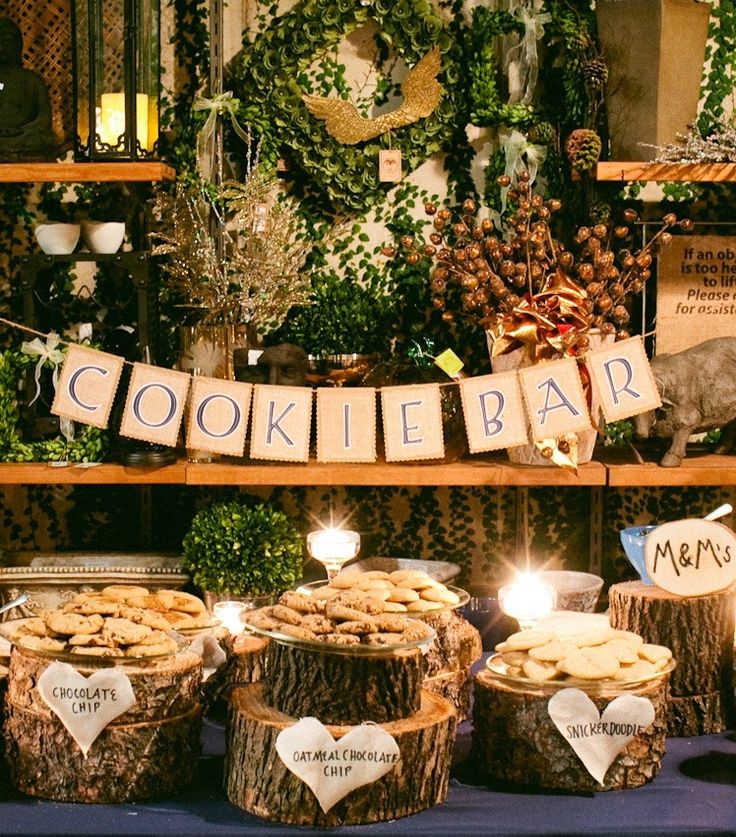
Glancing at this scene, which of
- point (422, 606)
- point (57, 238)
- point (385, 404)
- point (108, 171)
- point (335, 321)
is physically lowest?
point (422, 606)

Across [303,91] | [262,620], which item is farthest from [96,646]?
[303,91]

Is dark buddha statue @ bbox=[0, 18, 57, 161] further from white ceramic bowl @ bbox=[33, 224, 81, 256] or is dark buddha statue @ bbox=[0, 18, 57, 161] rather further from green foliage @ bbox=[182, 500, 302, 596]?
green foliage @ bbox=[182, 500, 302, 596]

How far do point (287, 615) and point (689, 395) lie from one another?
126 centimetres

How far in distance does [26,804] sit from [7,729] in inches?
5.7

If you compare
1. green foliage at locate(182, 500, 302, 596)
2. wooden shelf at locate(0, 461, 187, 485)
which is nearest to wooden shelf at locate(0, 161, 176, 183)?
wooden shelf at locate(0, 461, 187, 485)

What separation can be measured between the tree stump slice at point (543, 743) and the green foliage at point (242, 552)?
0.82 meters

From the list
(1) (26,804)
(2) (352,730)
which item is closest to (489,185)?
(2) (352,730)

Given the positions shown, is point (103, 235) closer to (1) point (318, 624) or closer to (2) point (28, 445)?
(2) point (28, 445)

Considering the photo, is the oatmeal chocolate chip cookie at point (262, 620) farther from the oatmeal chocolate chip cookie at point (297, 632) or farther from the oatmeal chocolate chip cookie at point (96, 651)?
the oatmeal chocolate chip cookie at point (96, 651)

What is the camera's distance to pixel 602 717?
2.10 metres

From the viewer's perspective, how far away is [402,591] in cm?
233

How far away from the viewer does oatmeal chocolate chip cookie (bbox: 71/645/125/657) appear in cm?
208

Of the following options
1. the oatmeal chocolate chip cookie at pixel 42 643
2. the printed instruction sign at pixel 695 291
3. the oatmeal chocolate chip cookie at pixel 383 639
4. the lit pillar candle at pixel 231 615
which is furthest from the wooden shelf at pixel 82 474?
the printed instruction sign at pixel 695 291

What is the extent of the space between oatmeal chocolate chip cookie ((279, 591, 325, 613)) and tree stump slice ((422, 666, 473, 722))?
1.08 feet
